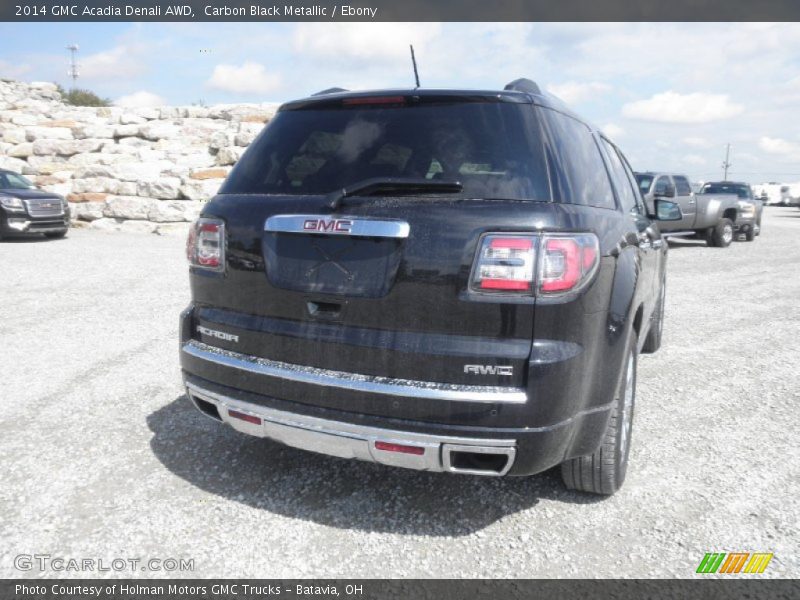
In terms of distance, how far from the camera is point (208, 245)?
290 centimetres

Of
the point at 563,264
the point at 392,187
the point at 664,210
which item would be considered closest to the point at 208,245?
the point at 392,187

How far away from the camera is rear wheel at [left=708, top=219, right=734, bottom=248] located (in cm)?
1620

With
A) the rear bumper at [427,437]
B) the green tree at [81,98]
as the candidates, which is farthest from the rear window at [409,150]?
the green tree at [81,98]

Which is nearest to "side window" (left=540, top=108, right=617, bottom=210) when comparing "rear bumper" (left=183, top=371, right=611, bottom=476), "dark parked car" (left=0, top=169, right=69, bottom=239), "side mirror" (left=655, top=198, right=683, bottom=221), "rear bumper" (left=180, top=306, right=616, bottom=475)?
"rear bumper" (left=180, top=306, right=616, bottom=475)

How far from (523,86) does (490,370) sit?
137 centimetres

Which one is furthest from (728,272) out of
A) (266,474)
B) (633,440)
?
(266,474)

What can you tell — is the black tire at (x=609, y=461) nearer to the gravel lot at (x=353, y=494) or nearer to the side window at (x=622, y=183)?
the gravel lot at (x=353, y=494)

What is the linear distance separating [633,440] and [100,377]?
3.92 m

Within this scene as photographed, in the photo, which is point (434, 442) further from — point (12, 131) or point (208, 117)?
point (12, 131)

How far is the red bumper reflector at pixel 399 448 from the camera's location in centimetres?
236

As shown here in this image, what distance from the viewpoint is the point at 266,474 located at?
3262 millimetres

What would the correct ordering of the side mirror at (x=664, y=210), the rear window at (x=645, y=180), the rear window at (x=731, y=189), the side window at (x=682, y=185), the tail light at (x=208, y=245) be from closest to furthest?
the tail light at (x=208, y=245), the side mirror at (x=664, y=210), the rear window at (x=645, y=180), the side window at (x=682, y=185), the rear window at (x=731, y=189)

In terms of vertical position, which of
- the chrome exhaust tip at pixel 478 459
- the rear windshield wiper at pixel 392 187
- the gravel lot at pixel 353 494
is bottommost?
the gravel lot at pixel 353 494

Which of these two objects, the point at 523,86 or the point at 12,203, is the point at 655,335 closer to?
the point at 523,86
